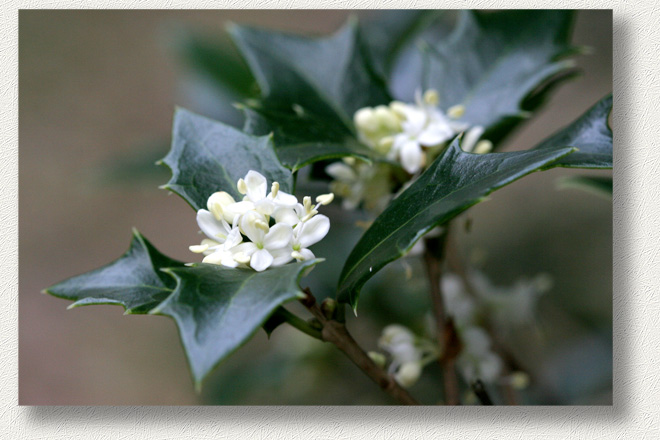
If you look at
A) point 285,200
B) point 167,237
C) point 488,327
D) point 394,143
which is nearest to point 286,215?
point 285,200

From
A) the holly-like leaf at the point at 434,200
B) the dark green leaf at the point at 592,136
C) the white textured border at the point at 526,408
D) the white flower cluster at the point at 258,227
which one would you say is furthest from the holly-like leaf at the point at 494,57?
the white flower cluster at the point at 258,227

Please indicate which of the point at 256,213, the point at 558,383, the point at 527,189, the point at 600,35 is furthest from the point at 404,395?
the point at 527,189

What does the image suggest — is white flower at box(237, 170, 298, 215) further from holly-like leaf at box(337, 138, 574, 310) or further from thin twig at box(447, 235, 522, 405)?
thin twig at box(447, 235, 522, 405)

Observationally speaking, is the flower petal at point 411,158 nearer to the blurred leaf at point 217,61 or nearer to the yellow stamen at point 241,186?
the yellow stamen at point 241,186

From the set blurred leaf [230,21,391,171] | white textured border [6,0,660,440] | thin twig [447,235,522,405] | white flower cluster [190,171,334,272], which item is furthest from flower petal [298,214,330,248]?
thin twig [447,235,522,405]

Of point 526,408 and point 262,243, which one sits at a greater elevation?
point 262,243

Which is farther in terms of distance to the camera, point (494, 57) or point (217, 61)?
point (217, 61)

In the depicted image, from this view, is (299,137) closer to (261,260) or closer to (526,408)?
(261,260)
